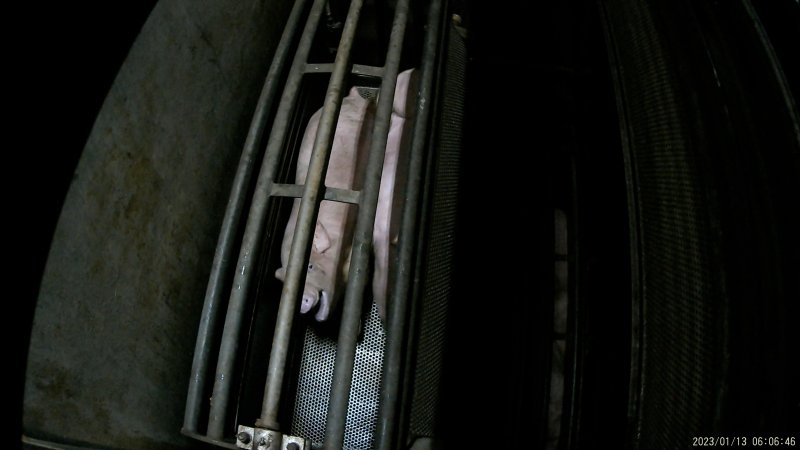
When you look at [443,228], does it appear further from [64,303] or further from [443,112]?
[64,303]

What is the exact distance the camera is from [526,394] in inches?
55.6

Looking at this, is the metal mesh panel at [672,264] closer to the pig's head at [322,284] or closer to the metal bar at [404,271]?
the metal bar at [404,271]

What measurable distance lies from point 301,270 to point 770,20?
4.22 ft

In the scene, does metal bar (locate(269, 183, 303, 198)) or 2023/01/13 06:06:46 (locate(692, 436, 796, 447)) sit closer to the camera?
2023/01/13 06:06:46 (locate(692, 436, 796, 447))

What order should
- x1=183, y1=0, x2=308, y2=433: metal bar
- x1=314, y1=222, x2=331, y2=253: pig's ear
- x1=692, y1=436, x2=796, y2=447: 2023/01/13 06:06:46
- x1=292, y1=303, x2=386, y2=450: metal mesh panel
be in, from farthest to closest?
x1=292, y1=303, x2=386, y2=450: metal mesh panel
x1=314, y1=222, x2=331, y2=253: pig's ear
x1=183, y1=0, x2=308, y2=433: metal bar
x1=692, y1=436, x2=796, y2=447: 2023/01/13 06:06:46

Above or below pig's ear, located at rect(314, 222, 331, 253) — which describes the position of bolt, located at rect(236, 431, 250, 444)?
below

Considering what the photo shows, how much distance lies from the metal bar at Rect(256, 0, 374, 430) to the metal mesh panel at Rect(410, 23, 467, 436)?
292mm

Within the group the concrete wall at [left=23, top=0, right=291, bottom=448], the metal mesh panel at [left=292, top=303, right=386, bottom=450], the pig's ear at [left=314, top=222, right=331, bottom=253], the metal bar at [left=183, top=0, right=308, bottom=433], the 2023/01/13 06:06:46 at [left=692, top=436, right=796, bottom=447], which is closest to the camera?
the 2023/01/13 06:06:46 at [left=692, top=436, right=796, bottom=447]

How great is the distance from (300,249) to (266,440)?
1.37ft

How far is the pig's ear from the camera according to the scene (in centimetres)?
105

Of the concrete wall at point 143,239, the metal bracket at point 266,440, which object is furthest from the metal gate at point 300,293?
the concrete wall at point 143,239

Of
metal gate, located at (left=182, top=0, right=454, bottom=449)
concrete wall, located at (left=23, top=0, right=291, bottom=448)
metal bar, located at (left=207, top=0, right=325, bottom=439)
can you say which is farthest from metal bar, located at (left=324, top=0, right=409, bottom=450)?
concrete wall, located at (left=23, top=0, right=291, bottom=448)

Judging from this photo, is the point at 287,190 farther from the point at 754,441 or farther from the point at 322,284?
the point at 754,441

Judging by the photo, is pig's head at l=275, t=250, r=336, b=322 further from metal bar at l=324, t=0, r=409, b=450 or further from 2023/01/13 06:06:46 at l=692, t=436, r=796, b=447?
2023/01/13 06:06:46 at l=692, t=436, r=796, b=447
